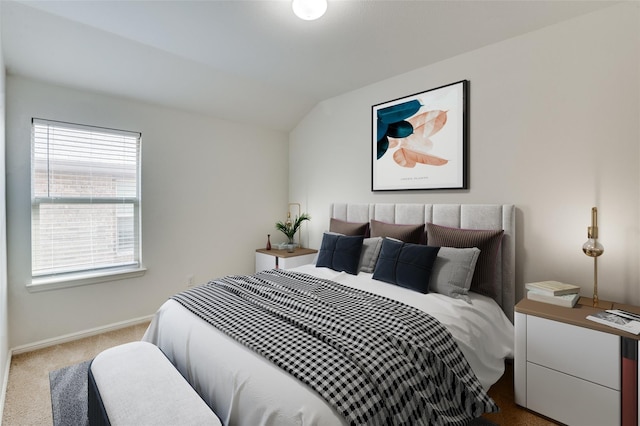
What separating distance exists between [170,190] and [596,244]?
3687 mm

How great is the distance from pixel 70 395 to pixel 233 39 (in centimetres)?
279

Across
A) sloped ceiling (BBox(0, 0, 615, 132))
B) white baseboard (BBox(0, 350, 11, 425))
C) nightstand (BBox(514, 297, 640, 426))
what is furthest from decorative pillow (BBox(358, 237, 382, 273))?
white baseboard (BBox(0, 350, 11, 425))

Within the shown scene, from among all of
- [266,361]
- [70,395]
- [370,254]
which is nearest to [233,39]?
[370,254]

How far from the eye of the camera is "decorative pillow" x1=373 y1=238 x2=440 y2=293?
225cm

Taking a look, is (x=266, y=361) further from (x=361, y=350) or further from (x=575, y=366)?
(x=575, y=366)

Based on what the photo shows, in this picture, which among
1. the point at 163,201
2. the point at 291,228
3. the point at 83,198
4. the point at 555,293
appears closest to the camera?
the point at 555,293

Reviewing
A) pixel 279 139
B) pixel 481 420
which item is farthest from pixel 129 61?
pixel 481 420

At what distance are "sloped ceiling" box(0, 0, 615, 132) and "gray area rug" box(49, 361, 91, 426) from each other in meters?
2.37

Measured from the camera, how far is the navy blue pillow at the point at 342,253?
2.77m

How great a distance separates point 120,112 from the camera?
121 inches

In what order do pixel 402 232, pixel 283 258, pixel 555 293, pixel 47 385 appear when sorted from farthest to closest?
pixel 283 258 < pixel 402 232 < pixel 47 385 < pixel 555 293

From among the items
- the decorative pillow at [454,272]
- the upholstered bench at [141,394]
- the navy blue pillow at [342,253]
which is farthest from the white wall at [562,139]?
the upholstered bench at [141,394]

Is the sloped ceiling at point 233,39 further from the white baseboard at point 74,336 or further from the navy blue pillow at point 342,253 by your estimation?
the white baseboard at point 74,336

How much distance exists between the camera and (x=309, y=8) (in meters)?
2.01
